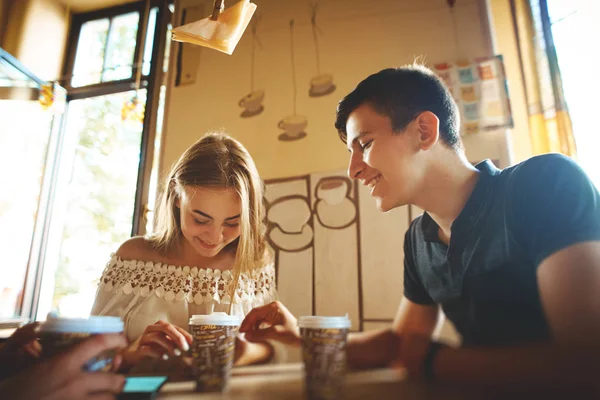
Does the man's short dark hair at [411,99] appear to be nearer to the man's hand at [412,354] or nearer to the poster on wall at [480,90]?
the poster on wall at [480,90]

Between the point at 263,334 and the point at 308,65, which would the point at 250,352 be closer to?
the point at 263,334

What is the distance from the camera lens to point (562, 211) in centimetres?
43

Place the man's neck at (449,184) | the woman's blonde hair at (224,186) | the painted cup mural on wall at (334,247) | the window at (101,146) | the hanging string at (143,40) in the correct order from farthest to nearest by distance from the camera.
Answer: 1. the hanging string at (143,40)
2. the window at (101,146)
3. the woman's blonde hair at (224,186)
4. the painted cup mural on wall at (334,247)
5. the man's neck at (449,184)

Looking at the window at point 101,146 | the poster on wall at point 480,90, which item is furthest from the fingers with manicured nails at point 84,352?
the poster on wall at point 480,90

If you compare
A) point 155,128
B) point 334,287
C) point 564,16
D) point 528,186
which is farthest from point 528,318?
point 155,128

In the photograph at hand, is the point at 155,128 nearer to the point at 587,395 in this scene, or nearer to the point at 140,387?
the point at 140,387

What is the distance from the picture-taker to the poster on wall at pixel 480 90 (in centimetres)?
71

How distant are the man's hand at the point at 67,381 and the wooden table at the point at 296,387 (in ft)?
0.25

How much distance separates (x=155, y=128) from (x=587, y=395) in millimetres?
990

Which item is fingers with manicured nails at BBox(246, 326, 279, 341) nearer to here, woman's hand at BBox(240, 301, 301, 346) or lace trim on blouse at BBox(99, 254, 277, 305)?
woman's hand at BBox(240, 301, 301, 346)

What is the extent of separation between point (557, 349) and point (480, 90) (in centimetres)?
55

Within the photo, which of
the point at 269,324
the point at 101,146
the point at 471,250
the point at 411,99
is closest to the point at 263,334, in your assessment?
the point at 269,324

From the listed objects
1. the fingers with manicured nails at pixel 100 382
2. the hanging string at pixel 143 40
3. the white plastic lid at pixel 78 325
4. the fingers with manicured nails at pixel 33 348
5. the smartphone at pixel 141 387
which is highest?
the hanging string at pixel 143 40

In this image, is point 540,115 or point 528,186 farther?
point 540,115
